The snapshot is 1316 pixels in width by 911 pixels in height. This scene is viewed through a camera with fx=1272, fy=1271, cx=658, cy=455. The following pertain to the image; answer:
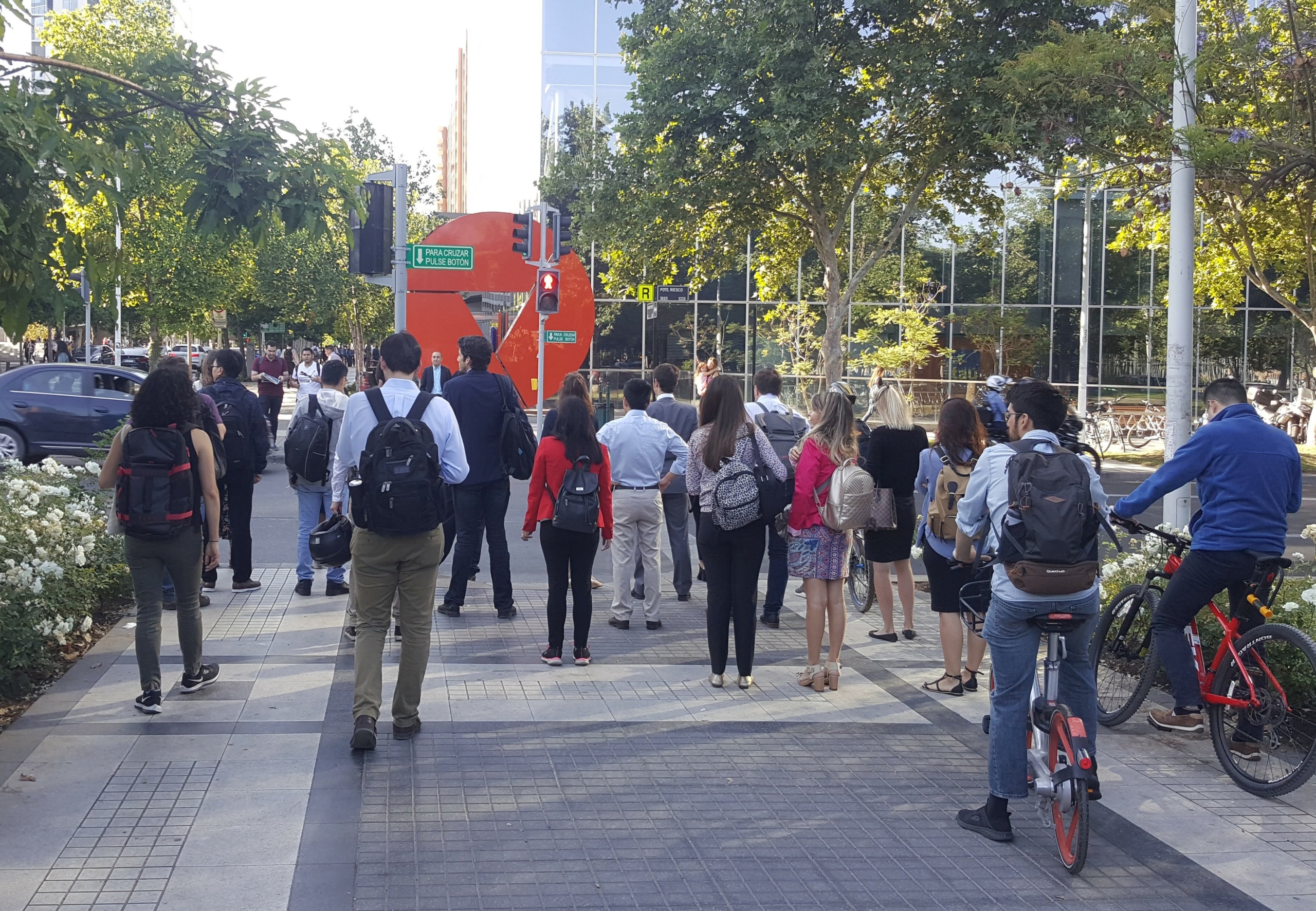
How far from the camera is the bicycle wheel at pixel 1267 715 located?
17.8ft

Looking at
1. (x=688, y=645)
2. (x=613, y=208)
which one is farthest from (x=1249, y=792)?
(x=613, y=208)

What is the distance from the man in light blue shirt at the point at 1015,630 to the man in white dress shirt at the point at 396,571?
8.33ft

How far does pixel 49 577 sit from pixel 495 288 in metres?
15.7

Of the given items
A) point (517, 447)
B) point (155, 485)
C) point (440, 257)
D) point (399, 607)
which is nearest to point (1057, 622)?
point (399, 607)

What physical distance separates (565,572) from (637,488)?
1.19 m

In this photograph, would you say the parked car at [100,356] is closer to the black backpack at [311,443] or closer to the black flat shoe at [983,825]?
the black backpack at [311,443]

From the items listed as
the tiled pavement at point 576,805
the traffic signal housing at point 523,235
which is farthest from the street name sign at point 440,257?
the tiled pavement at point 576,805

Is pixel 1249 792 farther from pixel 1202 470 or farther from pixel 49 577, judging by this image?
pixel 49 577

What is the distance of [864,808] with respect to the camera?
5.39 m

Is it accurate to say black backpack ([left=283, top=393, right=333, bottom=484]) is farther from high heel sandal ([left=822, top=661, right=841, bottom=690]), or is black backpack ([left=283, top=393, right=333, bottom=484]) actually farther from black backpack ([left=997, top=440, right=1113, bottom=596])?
black backpack ([left=997, top=440, right=1113, bottom=596])

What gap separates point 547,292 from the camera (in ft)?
57.3

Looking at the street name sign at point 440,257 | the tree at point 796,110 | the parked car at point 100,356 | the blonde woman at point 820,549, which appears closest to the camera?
the blonde woman at point 820,549

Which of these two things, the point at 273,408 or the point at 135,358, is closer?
the point at 273,408

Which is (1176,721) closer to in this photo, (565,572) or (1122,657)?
(1122,657)
